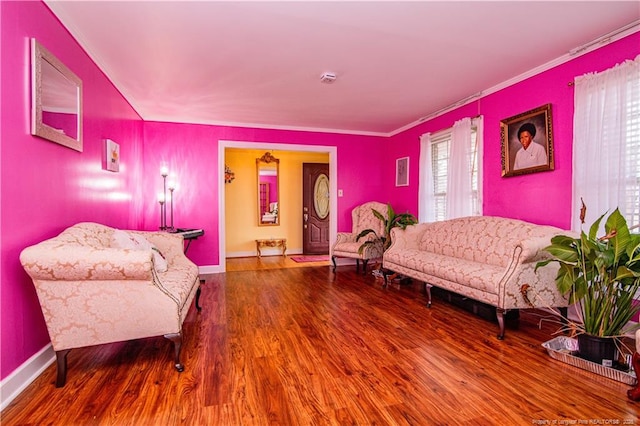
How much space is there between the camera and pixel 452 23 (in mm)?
2365

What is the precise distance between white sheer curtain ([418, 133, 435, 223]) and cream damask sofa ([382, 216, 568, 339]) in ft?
2.02

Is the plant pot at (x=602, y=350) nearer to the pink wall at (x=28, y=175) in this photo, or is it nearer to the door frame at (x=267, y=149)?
the pink wall at (x=28, y=175)

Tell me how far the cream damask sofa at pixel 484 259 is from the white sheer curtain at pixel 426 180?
0.62 metres

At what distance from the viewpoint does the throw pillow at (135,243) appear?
245 cm

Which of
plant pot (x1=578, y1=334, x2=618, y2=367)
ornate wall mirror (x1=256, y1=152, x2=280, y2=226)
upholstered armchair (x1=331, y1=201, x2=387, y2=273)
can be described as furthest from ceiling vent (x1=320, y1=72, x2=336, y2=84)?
ornate wall mirror (x1=256, y1=152, x2=280, y2=226)

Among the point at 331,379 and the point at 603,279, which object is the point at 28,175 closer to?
the point at 331,379

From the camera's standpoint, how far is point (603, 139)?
261 centimetres

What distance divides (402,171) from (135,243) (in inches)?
169

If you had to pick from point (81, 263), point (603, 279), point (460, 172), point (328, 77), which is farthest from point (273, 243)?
point (603, 279)

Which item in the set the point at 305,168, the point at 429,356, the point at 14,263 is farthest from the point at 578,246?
the point at 305,168

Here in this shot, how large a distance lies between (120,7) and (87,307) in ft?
6.57

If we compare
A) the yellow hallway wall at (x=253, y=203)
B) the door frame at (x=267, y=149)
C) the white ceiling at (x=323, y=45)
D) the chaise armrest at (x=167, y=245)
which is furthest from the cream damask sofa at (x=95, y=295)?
the yellow hallway wall at (x=253, y=203)

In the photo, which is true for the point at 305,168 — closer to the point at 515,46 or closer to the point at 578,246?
the point at 515,46

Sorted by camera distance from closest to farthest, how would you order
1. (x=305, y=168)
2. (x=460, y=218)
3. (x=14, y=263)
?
(x=14, y=263) < (x=460, y=218) < (x=305, y=168)
